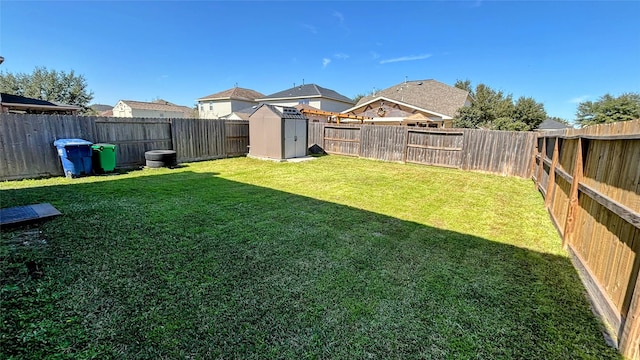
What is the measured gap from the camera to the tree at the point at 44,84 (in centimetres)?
2977

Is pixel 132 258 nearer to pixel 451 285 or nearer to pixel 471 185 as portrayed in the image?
pixel 451 285

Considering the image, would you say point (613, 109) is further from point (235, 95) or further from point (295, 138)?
point (235, 95)

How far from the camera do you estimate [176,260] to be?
3.01 m

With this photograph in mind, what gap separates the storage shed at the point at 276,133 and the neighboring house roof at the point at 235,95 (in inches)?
929

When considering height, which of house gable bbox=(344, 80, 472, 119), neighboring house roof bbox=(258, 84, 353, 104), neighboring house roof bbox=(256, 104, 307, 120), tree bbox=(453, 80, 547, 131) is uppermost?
neighboring house roof bbox=(258, 84, 353, 104)

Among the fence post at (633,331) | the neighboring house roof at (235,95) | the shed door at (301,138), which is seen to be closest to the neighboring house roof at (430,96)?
the shed door at (301,138)

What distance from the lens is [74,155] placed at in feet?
24.1

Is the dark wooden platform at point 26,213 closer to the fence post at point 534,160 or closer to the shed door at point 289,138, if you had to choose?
the shed door at point 289,138

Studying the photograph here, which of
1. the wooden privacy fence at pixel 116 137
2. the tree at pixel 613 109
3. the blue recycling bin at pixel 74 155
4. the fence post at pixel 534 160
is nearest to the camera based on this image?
the wooden privacy fence at pixel 116 137

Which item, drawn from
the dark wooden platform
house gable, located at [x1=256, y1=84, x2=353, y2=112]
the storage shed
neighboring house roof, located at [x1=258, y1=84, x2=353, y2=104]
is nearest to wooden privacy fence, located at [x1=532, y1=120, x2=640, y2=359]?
the dark wooden platform

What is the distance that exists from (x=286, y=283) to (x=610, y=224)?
3.09 m

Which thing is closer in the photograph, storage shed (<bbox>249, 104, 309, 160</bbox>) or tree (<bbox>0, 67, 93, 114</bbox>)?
storage shed (<bbox>249, 104, 309, 160</bbox>)

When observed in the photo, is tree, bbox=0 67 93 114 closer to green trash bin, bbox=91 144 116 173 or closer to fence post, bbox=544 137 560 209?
green trash bin, bbox=91 144 116 173

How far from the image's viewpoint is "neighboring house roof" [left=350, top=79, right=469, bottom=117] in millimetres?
22094
